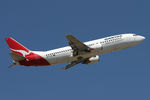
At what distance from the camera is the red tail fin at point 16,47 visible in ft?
294

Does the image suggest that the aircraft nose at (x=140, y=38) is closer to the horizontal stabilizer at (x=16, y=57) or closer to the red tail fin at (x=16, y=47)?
the red tail fin at (x=16, y=47)

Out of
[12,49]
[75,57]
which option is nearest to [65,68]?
[75,57]

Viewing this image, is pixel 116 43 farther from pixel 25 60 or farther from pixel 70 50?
pixel 25 60

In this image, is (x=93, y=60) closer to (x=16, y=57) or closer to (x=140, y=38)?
(x=140, y=38)

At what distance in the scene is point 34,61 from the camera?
87.6 metres

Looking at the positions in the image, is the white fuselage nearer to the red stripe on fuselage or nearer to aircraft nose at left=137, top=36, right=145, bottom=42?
the red stripe on fuselage

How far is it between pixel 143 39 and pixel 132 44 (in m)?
4.15

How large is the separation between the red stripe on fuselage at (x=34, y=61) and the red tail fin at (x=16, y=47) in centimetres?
226

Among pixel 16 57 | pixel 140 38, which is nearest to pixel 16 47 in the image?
pixel 16 57

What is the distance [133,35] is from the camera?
93125 mm

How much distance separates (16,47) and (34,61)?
648cm

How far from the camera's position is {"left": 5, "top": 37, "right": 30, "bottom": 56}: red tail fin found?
89.8 m

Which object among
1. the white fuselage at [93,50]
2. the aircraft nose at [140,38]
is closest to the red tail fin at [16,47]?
the white fuselage at [93,50]

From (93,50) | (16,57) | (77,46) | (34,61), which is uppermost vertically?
(77,46)
